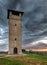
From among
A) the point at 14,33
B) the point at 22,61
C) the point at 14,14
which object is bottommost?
the point at 22,61

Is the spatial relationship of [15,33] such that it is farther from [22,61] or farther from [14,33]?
[22,61]

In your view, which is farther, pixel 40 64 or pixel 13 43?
pixel 13 43

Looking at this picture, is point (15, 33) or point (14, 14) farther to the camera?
point (14, 14)

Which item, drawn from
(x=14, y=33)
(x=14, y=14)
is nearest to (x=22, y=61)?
(x=14, y=33)

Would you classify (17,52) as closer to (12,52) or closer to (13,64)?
(12,52)

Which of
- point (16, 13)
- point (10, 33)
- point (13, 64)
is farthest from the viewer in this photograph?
point (16, 13)

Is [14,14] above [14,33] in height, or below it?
above

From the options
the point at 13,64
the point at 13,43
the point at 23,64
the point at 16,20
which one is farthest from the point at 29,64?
the point at 16,20

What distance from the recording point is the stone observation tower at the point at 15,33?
31.0 m

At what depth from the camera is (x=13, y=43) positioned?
31.1 meters

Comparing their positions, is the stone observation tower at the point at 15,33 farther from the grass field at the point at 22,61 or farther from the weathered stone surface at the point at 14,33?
the grass field at the point at 22,61

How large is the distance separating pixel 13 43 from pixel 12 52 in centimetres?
245

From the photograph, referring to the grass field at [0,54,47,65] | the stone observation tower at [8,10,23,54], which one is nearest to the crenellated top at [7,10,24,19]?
the stone observation tower at [8,10,23,54]

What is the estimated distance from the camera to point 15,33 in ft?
103
